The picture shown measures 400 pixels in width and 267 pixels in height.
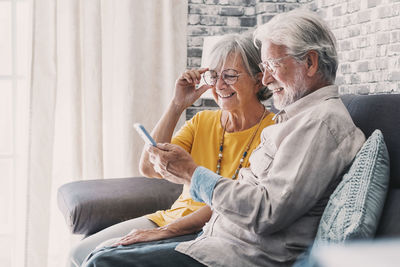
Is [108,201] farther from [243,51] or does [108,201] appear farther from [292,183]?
[292,183]

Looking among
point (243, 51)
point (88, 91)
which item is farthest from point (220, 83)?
point (88, 91)

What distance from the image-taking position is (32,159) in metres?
2.96

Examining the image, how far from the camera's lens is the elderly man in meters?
1.33

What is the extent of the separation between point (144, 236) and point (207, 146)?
0.45 meters

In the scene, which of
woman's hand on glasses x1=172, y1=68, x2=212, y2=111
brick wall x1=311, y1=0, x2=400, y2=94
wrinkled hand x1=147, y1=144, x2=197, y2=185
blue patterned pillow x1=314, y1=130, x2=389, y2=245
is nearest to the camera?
blue patterned pillow x1=314, y1=130, x2=389, y2=245

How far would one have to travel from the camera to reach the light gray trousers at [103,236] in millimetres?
2018

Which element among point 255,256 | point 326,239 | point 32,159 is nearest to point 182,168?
Result: point 255,256

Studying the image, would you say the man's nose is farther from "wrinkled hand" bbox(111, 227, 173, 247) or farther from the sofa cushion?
"wrinkled hand" bbox(111, 227, 173, 247)

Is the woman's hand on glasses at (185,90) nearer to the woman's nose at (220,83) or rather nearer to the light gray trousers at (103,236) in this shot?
the woman's nose at (220,83)

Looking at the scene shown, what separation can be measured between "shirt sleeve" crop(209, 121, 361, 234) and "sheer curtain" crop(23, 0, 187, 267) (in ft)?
5.96

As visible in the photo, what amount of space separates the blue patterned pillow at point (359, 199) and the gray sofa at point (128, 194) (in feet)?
0.79

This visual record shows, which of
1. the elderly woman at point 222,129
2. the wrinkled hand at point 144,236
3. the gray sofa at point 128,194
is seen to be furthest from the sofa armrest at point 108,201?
the wrinkled hand at point 144,236

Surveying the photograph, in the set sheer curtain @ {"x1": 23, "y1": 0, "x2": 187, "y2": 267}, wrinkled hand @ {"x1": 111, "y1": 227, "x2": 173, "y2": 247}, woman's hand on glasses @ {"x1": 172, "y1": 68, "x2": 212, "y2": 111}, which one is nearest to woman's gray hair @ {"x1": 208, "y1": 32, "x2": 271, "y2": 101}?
woman's hand on glasses @ {"x1": 172, "y1": 68, "x2": 212, "y2": 111}

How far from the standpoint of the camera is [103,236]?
6.73 ft
